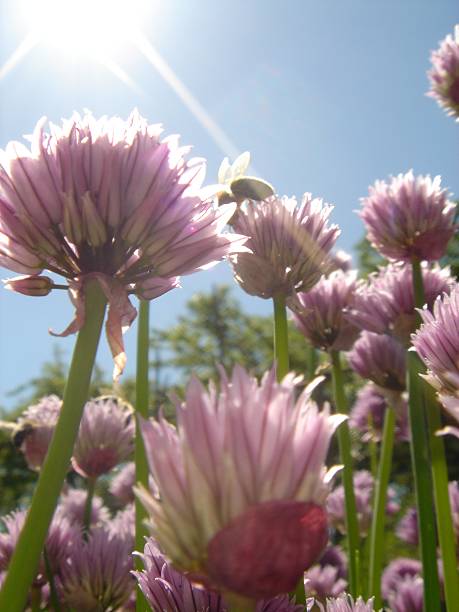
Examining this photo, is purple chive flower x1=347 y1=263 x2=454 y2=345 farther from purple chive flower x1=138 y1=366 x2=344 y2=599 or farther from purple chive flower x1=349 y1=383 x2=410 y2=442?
purple chive flower x1=138 y1=366 x2=344 y2=599

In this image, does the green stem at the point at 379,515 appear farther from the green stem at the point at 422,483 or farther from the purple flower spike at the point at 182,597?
the purple flower spike at the point at 182,597

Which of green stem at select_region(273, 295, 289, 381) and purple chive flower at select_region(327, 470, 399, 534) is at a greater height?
green stem at select_region(273, 295, 289, 381)

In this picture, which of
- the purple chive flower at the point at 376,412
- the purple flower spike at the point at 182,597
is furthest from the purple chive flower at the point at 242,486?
the purple chive flower at the point at 376,412

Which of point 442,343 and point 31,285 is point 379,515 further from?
point 31,285

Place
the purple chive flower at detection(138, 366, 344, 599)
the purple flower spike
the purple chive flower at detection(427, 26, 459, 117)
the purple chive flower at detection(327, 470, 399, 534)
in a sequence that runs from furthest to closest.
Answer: the purple chive flower at detection(327, 470, 399, 534) < the purple chive flower at detection(427, 26, 459, 117) < the purple flower spike < the purple chive flower at detection(138, 366, 344, 599)

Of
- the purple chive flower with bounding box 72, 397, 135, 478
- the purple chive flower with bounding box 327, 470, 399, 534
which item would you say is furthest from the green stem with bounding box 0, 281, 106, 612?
the purple chive flower with bounding box 327, 470, 399, 534

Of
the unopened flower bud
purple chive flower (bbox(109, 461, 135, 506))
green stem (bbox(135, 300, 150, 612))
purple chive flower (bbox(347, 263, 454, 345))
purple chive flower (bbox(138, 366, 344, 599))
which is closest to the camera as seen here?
purple chive flower (bbox(138, 366, 344, 599))

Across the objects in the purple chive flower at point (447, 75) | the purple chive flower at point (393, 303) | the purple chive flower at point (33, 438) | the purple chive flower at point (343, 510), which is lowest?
the purple chive flower at point (343, 510)
